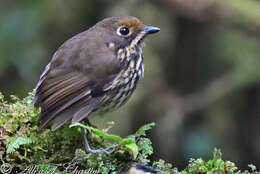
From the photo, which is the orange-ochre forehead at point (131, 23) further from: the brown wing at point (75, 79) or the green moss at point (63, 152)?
the green moss at point (63, 152)

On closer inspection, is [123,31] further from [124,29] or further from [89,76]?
[89,76]

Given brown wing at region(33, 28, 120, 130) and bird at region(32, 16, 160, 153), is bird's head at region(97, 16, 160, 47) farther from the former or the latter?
brown wing at region(33, 28, 120, 130)

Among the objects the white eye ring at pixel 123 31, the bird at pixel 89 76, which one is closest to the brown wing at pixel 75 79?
the bird at pixel 89 76

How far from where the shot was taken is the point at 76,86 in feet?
11.6

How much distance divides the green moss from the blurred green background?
2.84 metres

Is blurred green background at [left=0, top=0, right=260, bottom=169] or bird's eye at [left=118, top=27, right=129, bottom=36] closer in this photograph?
bird's eye at [left=118, top=27, right=129, bottom=36]

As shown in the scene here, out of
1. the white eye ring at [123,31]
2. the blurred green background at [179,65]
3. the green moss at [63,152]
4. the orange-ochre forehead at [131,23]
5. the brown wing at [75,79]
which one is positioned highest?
the blurred green background at [179,65]

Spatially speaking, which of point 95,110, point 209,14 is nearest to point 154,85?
point 209,14

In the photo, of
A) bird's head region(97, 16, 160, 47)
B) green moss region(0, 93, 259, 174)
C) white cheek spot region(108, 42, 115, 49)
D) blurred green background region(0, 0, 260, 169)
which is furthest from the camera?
blurred green background region(0, 0, 260, 169)

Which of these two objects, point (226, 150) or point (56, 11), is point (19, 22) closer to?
point (56, 11)

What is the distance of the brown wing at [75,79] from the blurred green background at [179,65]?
235 centimetres

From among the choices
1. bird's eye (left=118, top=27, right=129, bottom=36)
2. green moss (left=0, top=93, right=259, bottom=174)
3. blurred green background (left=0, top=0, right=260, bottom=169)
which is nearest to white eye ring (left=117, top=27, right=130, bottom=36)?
bird's eye (left=118, top=27, right=129, bottom=36)

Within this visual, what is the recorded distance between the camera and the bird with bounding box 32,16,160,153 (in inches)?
135

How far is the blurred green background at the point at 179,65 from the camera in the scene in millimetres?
6098
